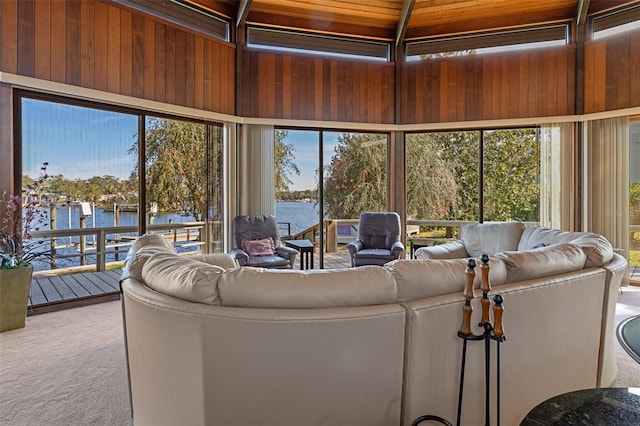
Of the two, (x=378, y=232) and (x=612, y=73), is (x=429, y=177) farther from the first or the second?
(x=612, y=73)

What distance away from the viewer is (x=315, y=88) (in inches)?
239

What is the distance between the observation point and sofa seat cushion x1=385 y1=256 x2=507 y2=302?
5.45 ft

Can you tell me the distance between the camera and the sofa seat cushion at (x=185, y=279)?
1.53 meters

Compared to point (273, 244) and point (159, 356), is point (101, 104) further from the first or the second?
point (159, 356)

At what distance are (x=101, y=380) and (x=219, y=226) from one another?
3177 mm

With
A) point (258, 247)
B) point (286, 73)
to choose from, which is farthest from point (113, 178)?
point (286, 73)

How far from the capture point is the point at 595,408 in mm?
1183

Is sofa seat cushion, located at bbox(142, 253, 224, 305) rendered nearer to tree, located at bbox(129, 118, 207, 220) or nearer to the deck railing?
the deck railing

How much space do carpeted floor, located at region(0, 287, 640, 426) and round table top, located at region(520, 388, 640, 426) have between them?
1712 millimetres

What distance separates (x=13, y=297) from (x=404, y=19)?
6.13 meters

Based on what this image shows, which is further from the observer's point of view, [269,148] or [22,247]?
[269,148]

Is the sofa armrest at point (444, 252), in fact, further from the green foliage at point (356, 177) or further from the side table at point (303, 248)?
the green foliage at point (356, 177)

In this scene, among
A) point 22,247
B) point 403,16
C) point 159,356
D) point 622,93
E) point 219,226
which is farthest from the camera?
point 403,16

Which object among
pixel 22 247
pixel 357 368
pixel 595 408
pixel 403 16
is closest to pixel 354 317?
pixel 357 368
